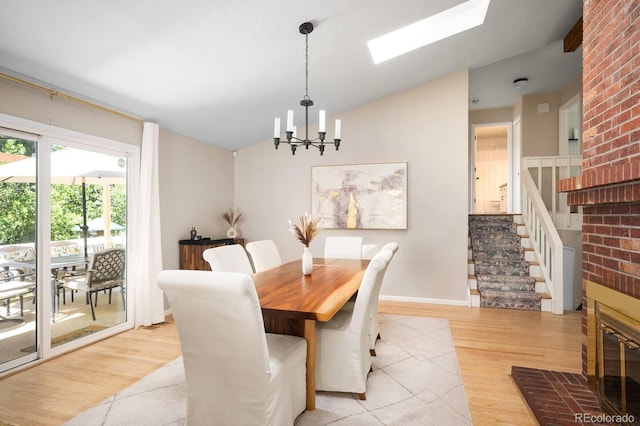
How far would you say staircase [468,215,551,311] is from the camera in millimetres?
4516

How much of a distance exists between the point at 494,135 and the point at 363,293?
778 cm

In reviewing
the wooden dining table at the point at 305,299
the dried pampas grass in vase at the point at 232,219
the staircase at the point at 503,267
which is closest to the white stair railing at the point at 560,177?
the staircase at the point at 503,267

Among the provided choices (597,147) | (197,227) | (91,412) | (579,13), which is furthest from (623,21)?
(197,227)

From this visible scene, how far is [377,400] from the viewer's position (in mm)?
2293

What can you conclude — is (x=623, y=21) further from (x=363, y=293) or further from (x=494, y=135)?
(x=494, y=135)

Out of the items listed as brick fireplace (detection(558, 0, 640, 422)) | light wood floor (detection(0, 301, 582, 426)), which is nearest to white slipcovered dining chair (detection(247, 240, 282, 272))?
light wood floor (detection(0, 301, 582, 426))

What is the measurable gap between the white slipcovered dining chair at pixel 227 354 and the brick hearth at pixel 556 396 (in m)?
1.50

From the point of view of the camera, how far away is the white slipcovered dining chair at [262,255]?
342 centimetres

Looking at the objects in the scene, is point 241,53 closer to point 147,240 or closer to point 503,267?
point 147,240

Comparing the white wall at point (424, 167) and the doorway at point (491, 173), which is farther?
the doorway at point (491, 173)

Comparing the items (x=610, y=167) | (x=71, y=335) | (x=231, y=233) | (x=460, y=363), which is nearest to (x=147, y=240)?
(x=71, y=335)

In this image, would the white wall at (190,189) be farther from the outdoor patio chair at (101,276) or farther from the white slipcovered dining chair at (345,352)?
the white slipcovered dining chair at (345,352)

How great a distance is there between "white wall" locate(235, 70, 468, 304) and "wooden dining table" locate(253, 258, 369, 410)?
6.80ft

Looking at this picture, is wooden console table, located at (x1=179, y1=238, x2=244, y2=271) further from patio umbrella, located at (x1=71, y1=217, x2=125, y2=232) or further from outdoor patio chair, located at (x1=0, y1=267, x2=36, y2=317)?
outdoor patio chair, located at (x1=0, y1=267, x2=36, y2=317)
